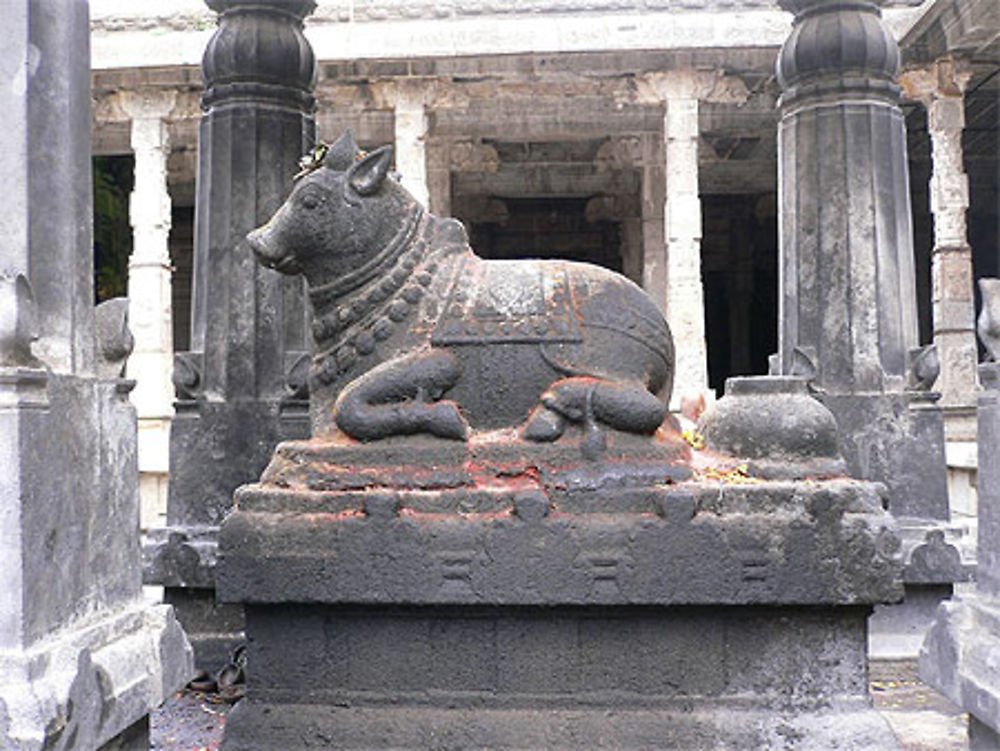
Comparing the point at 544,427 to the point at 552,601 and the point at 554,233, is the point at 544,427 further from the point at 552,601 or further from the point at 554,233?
the point at 554,233

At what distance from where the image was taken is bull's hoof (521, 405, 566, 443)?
3.02 m

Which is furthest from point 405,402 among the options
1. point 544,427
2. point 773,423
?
point 773,423

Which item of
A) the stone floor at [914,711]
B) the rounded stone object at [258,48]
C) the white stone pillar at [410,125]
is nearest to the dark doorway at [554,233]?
the white stone pillar at [410,125]

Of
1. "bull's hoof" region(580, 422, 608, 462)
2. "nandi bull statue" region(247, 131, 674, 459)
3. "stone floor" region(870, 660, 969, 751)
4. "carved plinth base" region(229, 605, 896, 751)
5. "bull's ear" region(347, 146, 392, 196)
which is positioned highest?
"bull's ear" region(347, 146, 392, 196)

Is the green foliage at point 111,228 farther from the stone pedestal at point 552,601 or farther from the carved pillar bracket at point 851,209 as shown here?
the stone pedestal at point 552,601

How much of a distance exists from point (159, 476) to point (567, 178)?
878 cm

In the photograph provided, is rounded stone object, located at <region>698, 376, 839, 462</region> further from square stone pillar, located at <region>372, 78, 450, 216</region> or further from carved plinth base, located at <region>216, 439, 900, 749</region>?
square stone pillar, located at <region>372, 78, 450, 216</region>

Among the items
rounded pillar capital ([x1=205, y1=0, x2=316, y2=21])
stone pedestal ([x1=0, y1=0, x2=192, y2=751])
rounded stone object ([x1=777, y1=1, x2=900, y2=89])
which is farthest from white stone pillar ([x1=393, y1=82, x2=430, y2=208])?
stone pedestal ([x1=0, y1=0, x2=192, y2=751])

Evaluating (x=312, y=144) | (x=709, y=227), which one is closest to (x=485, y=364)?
(x=312, y=144)

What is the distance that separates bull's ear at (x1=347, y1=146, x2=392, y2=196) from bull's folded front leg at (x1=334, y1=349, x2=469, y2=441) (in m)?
0.57

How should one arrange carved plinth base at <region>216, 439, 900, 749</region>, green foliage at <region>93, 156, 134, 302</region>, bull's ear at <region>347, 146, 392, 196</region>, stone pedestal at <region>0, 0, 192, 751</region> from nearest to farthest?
1. stone pedestal at <region>0, 0, 192, 751</region>
2. carved plinth base at <region>216, 439, 900, 749</region>
3. bull's ear at <region>347, 146, 392, 196</region>
4. green foliage at <region>93, 156, 134, 302</region>

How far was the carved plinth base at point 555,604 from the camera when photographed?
9.32 ft

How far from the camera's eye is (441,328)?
3.17 meters

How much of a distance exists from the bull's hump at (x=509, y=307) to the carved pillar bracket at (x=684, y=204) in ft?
24.2
